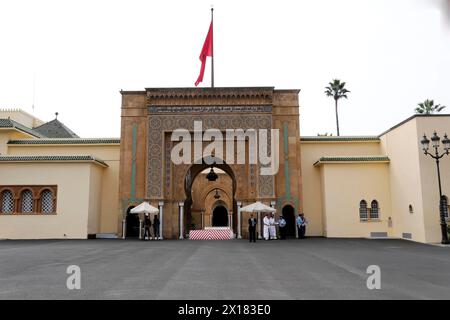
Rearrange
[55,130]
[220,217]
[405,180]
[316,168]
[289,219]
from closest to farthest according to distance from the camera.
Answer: [405,180]
[289,219]
[316,168]
[55,130]
[220,217]

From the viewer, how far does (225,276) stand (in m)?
8.84

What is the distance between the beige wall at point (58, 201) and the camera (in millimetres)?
22484

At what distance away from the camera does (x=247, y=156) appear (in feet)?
77.9

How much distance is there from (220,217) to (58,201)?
27.9m

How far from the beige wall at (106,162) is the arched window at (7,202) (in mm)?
3476

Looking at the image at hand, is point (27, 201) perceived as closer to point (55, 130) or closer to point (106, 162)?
point (106, 162)

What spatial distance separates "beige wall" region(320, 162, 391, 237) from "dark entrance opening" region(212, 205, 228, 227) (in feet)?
84.8

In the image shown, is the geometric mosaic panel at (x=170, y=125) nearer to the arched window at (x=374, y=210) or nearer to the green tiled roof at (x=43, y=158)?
the green tiled roof at (x=43, y=158)

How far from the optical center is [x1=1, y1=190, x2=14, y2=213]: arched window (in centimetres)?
2288

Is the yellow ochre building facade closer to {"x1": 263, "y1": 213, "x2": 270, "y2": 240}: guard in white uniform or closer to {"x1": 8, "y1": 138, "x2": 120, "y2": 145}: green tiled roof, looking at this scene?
{"x1": 263, "y1": 213, "x2": 270, "y2": 240}: guard in white uniform

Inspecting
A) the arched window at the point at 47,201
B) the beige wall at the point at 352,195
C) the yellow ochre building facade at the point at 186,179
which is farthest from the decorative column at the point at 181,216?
the beige wall at the point at 352,195

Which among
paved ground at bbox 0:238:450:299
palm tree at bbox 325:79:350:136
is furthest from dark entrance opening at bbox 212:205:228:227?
paved ground at bbox 0:238:450:299

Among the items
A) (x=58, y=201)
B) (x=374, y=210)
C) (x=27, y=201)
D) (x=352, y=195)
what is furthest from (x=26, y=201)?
(x=374, y=210)

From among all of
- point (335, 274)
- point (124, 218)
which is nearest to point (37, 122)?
point (124, 218)
